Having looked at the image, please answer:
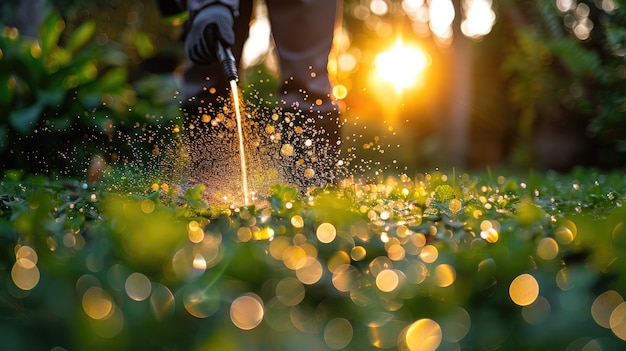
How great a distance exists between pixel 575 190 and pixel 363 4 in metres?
14.1

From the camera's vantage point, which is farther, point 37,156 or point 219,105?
point 37,156

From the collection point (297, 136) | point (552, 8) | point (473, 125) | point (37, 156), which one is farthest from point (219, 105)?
point (473, 125)

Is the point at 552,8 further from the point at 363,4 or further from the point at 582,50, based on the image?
the point at 363,4

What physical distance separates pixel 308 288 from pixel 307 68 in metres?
2.46

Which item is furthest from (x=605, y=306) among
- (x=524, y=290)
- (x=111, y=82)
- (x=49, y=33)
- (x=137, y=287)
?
(x=49, y=33)

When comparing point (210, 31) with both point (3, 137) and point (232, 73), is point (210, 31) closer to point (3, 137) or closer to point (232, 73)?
point (232, 73)

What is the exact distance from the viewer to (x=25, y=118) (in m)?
4.28

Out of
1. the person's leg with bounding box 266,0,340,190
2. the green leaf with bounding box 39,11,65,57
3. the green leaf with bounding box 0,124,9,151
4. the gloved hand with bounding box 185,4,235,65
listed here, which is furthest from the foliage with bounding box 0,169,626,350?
the green leaf with bounding box 39,11,65,57

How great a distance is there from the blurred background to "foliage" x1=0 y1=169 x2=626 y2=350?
2.00 m

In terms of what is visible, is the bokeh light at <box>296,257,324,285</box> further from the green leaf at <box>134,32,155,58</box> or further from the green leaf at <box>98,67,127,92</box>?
the green leaf at <box>134,32,155,58</box>

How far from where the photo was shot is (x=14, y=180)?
2.19 metres

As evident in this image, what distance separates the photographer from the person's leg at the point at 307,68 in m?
3.24

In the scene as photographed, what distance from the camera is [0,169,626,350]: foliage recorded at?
736 millimetres

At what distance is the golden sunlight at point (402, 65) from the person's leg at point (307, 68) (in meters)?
6.87
